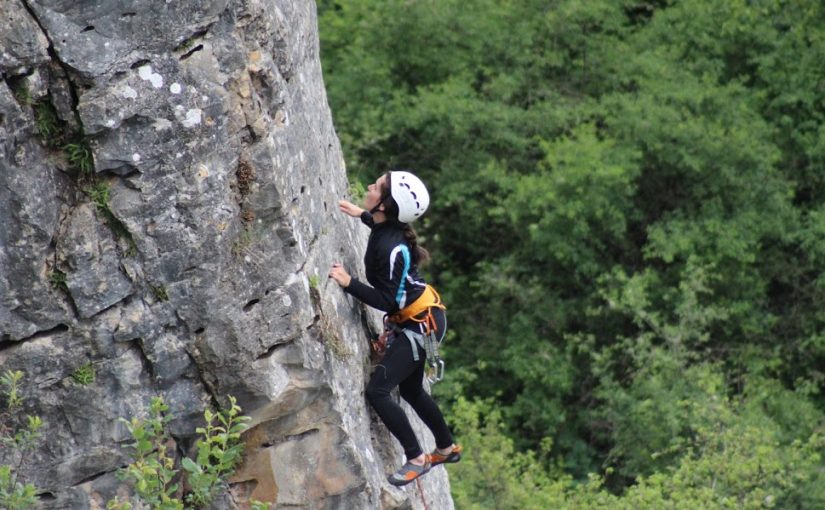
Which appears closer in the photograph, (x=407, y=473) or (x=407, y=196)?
(x=407, y=196)

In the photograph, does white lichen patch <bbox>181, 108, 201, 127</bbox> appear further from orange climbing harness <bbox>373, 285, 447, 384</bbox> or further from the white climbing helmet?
orange climbing harness <bbox>373, 285, 447, 384</bbox>

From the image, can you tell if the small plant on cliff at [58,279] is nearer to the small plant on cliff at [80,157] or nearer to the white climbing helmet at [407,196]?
the small plant on cliff at [80,157]

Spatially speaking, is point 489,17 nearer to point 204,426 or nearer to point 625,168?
point 625,168

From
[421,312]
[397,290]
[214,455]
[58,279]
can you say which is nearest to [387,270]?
[397,290]

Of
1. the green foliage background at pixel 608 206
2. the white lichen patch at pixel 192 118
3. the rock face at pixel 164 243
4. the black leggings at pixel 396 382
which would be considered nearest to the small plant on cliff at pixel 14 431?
the rock face at pixel 164 243

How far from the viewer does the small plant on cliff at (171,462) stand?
6.47m

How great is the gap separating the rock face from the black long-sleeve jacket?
15.0 inches

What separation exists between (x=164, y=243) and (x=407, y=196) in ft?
5.79

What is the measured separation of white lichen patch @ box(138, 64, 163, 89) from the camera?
21.9ft

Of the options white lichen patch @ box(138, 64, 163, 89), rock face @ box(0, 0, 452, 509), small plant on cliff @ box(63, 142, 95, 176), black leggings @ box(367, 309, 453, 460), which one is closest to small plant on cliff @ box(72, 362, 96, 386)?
rock face @ box(0, 0, 452, 509)

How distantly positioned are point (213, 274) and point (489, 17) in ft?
40.7

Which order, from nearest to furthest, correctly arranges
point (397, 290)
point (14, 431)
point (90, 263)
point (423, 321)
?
point (90, 263)
point (14, 431)
point (397, 290)
point (423, 321)

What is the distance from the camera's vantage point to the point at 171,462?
6645 mm

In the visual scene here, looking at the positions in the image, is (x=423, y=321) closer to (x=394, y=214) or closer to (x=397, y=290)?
(x=397, y=290)
